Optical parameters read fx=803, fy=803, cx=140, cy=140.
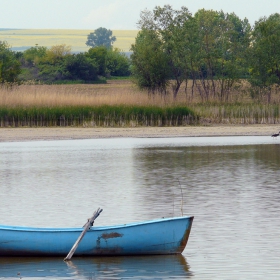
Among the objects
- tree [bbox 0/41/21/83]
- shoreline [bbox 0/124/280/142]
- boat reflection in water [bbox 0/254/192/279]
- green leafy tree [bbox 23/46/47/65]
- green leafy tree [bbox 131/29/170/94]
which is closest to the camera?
boat reflection in water [bbox 0/254/192/279]

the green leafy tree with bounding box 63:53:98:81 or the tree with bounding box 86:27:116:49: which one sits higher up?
the tree with bounding box 86:27:116:49

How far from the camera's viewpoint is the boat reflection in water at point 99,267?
10211mm

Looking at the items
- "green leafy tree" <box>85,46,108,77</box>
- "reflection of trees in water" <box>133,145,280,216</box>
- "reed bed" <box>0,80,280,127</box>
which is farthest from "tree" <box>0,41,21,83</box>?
"reflection of trees in water" <box>133,145,280,216</box>

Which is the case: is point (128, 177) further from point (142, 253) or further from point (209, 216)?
point (142, 253)

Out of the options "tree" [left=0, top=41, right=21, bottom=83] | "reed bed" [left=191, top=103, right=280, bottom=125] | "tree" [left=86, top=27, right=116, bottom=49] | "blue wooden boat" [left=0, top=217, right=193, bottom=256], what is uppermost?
"tree" [left=86, top=27, right=116, bottom=49]

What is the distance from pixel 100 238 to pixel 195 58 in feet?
157

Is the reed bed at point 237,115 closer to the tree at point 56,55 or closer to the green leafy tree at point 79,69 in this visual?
the green leafy tree at point 79,69

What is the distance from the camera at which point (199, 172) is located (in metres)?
22.6

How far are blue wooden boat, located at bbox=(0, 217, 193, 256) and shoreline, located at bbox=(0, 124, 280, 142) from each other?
24525 mm

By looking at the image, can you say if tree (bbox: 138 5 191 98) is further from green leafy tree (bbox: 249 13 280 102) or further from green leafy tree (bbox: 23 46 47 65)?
green leafy tree (bbox: 23 46 47 65)

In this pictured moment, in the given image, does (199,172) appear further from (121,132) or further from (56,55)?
(56,55)

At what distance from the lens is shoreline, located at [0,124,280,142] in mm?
36188

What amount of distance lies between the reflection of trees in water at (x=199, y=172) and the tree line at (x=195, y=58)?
22676mm

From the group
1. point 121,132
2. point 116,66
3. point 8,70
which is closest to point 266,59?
point 8,70
